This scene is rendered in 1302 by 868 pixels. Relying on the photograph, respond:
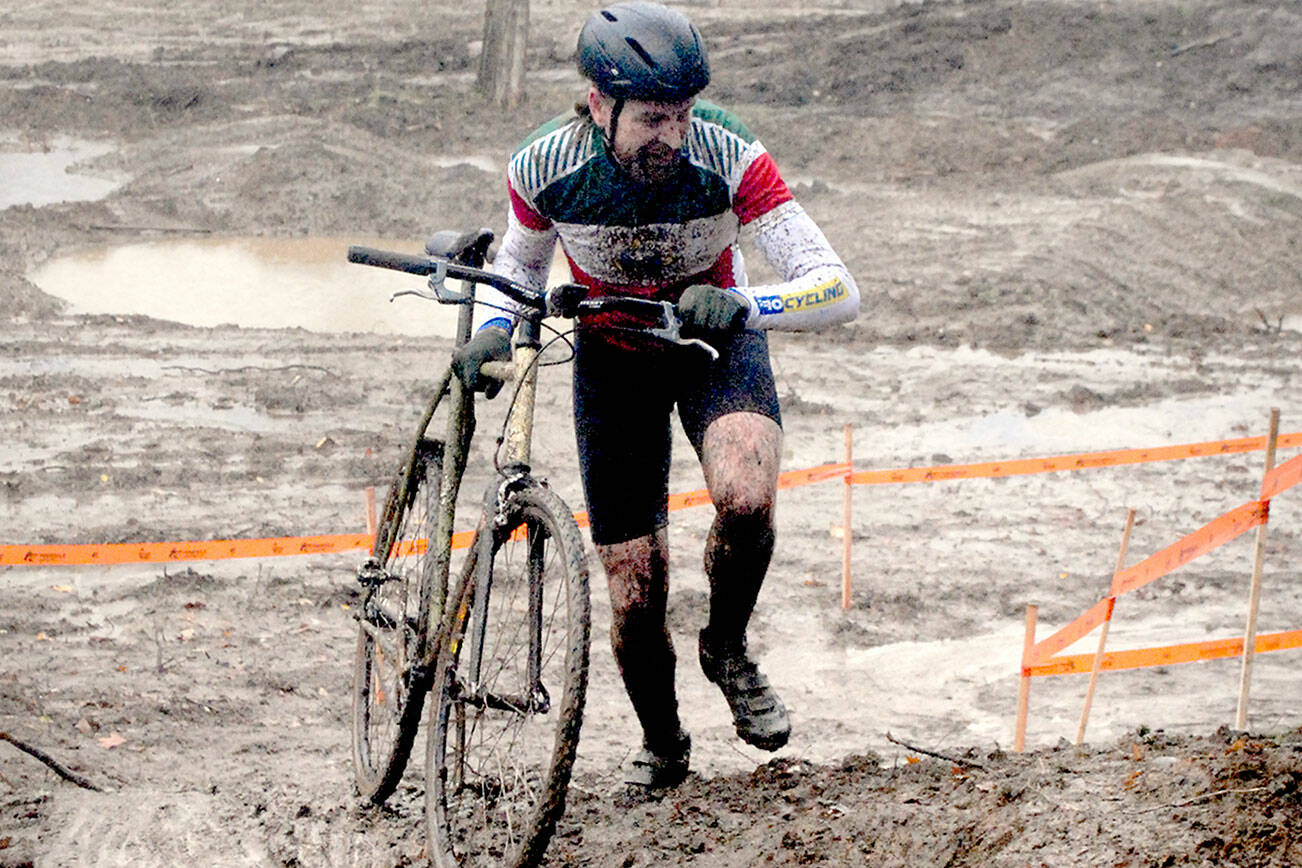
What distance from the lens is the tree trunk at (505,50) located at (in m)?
23.8

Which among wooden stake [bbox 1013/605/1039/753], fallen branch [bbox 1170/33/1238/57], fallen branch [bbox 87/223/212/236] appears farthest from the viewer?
fallen branch [bbox 1170/33/1238/57]

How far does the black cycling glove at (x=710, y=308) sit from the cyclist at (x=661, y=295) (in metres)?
0.11

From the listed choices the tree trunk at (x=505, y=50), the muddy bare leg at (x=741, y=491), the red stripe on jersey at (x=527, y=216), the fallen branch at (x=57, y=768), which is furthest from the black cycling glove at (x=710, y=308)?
the tree trunk at (x=505, y=50)

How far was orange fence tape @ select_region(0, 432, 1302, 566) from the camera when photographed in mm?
7332

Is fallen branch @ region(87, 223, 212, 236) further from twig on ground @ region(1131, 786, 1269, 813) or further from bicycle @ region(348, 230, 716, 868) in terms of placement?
twig on ground @ region(1131, 786, 1269, 813)

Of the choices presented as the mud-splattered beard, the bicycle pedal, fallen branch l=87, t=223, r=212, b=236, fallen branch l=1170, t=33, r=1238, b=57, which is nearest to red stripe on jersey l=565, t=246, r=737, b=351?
the mud-splattered beard

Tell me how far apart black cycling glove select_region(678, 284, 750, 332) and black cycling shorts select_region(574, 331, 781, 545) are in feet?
2.21

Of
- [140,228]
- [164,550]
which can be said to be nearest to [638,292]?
[164,550]

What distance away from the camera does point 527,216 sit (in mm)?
4324

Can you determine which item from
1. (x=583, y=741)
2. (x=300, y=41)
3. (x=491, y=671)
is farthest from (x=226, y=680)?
(x=300, y=41)

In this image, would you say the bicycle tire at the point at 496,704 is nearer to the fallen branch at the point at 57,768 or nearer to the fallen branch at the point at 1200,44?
the fallen branch at the point at 57,768

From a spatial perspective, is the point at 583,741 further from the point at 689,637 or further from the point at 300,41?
the point at 300,41

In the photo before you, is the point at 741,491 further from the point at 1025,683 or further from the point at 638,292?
the point at 1025,683

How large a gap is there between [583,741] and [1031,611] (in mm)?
2165
